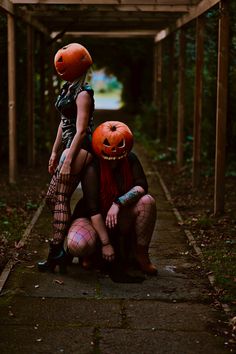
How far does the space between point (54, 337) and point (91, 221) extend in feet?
4.99

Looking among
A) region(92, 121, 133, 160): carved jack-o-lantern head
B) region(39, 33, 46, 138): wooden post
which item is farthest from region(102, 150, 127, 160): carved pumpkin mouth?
region(39, 33, 46, 138): wooden post

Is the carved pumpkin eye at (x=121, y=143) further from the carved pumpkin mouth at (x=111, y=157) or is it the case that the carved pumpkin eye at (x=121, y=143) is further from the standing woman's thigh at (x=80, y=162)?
the standing woman's thigh at (x=80, y=162)

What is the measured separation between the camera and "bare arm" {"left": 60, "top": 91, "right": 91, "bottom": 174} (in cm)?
555

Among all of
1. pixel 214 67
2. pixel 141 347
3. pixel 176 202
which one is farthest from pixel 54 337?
pixel 214 67

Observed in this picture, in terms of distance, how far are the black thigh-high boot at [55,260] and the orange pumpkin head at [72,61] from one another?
146 cm

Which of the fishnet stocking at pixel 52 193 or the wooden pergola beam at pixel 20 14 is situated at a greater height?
the wooden pergola beam at pixel 20 14

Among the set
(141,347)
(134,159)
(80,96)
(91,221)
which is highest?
(80,96)

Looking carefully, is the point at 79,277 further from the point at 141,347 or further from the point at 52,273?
the point at 141,347

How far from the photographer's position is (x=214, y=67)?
1211 centimetres

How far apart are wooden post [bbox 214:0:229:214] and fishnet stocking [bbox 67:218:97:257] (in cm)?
307

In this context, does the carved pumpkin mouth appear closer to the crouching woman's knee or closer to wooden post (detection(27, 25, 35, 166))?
the crouching woman's knee

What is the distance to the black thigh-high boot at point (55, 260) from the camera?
5.71 meters

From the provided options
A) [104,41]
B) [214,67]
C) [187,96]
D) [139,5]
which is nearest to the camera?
[139,5]

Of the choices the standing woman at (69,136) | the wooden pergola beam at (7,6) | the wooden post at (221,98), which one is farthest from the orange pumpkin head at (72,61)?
the wooden pergola beam at (7,6)
